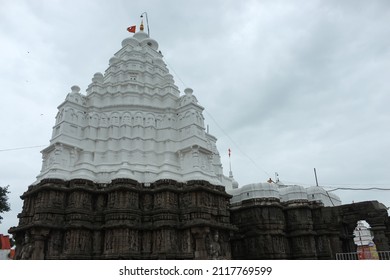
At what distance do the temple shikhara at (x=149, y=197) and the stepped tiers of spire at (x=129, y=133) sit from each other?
0.10m

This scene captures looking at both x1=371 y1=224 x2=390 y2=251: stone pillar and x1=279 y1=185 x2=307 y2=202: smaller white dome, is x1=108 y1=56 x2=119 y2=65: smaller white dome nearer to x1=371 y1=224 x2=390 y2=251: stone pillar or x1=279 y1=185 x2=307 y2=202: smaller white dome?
x1=279 y1=185 x2=307 y2=202: smaller white dome

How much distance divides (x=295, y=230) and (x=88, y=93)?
2374 centimetres

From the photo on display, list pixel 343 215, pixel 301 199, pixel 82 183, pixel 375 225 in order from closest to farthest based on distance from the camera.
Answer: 1. pixel 375 225
2. pixel 343 215
3. pixel 82 183
4. pixel 301 199

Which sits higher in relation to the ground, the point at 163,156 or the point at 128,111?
the point at 128,111

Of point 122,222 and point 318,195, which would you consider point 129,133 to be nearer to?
point 122,222

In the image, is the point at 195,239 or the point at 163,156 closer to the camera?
the point at 195,239

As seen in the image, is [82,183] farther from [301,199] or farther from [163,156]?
[301,199]

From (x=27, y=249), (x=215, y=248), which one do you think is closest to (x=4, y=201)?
(x=27, y=249)

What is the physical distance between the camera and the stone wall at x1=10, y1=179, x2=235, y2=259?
22.0 meters

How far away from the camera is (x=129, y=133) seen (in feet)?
92.4

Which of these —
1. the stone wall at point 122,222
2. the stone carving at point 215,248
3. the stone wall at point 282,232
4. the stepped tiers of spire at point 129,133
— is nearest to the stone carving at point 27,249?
the stone wall at point 122,222

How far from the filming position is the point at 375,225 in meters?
20.0

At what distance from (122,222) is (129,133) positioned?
28.5ft

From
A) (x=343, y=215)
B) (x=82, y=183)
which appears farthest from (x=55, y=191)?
(x=343, y=215)
